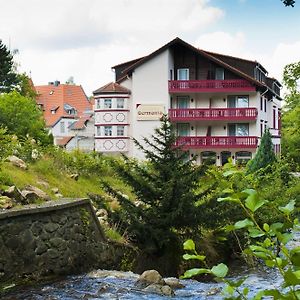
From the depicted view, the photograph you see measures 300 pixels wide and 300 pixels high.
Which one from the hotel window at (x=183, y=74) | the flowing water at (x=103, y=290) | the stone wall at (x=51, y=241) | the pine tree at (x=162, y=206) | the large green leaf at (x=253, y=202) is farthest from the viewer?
the hotel window at (x=183, y=74)

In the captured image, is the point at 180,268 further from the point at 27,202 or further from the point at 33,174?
the point at 33,174

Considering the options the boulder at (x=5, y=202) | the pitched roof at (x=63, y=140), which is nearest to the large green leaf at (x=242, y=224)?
the boulder at (x=5, y=202)

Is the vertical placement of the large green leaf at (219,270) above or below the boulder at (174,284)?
above

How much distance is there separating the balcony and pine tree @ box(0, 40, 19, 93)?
1968 cm

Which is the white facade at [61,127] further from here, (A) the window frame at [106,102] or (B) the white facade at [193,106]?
(B) the white facade at [193,106]

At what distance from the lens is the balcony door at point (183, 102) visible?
46647 millimetres

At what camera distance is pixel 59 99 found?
84062mm

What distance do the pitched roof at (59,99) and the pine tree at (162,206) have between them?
69.4 m

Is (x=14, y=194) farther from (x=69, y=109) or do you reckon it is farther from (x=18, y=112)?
(x=69, y=109)

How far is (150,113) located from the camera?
1816 inches

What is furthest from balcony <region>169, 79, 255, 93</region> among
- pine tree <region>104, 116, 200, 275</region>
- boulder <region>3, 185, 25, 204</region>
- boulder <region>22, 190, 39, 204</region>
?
boulder <region>3, 185, 25, 204</region>

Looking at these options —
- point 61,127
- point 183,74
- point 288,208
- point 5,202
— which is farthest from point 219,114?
point 288,208

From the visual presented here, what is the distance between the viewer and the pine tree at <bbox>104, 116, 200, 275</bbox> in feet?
42.4

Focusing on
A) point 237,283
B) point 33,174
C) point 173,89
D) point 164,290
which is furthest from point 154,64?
point 237,283
